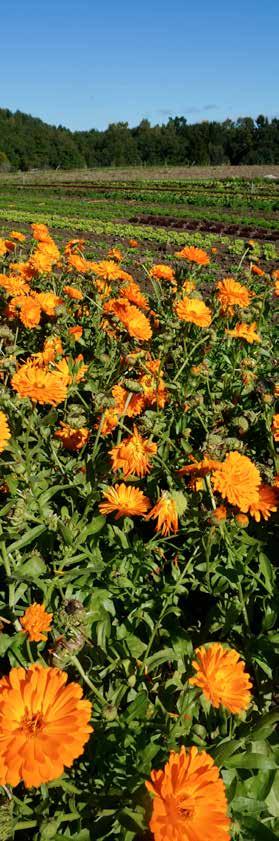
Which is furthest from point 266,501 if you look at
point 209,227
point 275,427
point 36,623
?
point 209,227

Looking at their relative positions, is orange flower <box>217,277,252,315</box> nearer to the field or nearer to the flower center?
the field

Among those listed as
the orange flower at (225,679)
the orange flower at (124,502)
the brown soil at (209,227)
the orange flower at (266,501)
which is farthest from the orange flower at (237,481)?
the brown soil at (209,227)

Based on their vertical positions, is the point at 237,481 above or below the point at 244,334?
below

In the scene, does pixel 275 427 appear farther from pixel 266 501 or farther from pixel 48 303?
pixel 48 303

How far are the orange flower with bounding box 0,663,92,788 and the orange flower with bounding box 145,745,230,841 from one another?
0.49 feet

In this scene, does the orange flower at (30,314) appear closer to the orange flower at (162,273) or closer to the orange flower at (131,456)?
the orange flower at (162,273)

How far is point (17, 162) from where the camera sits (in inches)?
Result: 2963

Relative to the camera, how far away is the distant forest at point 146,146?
70688 mm

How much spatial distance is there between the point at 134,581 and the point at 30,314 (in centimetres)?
133

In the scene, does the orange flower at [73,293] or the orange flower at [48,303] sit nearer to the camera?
the orange flower at [48,303]

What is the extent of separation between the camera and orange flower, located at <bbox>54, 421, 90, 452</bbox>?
2.06m

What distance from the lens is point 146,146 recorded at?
275 ft

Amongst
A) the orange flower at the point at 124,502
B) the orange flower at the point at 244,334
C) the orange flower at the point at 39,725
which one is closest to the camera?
the orange flower at the point at 39,725

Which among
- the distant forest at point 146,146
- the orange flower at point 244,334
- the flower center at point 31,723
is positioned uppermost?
the distant forest at point 146,146
